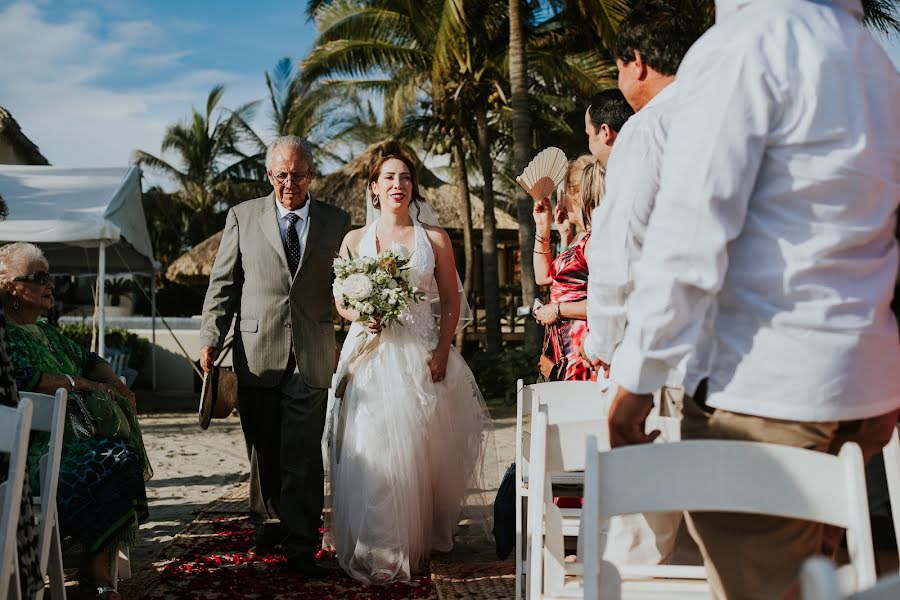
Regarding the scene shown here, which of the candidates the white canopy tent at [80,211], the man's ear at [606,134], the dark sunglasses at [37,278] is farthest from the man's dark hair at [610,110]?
the white canopy tent at [80,211]

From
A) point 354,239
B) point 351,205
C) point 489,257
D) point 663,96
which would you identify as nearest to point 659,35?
point 663,96

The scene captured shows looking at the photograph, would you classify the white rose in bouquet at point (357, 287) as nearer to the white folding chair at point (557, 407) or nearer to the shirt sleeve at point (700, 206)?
the white folding chair at point (557, 407)

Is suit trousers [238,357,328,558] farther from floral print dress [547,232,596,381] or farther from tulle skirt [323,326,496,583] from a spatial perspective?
floral print dress [547,232,596,381]

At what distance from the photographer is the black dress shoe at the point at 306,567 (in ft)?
16.1

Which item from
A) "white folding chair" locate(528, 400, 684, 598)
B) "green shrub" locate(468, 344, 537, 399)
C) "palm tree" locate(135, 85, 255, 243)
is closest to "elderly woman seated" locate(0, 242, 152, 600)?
"white folding chair" locate(528, 400, 684, 598)

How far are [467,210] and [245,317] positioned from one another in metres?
15.5

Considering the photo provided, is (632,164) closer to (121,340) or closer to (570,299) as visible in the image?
(570,299)

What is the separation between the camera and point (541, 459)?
107 inches

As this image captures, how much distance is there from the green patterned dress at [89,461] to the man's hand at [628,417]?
2932 mm

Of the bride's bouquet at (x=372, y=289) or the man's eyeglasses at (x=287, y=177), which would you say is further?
the man's eyeglasses at (x=287, y=177)

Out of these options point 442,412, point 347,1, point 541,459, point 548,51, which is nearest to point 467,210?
point 548,51

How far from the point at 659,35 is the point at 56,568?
2808 millimetres

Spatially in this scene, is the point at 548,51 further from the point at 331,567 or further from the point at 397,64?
the point at 331,567

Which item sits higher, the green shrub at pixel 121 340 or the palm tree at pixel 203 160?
the palm tree at pixel 203 160
